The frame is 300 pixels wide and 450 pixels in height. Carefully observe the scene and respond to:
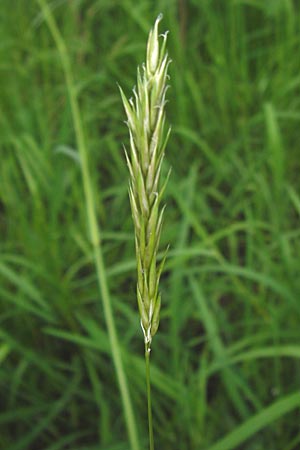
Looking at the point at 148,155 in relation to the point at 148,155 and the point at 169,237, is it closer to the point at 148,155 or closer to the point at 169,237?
the point at 148,155

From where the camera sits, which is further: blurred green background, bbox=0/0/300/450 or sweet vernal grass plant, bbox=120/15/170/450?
blurred green background, bbox=0/0/300/450

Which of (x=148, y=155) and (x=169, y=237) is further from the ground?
(x=148, y=155)

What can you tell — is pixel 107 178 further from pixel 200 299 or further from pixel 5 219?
pixel 200 299

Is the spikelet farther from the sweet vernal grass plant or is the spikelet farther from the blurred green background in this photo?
the blurred green background

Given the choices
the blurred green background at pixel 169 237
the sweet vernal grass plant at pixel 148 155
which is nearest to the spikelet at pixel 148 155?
the sweet vernal grass plant at pixel 148 155

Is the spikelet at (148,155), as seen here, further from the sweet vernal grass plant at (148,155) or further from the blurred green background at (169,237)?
the blurred green background at (169,237)

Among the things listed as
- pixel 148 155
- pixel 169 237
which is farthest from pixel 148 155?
pixel 169 237

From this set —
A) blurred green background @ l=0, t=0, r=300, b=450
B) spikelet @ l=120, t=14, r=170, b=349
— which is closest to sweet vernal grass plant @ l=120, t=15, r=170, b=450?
spikelet @ l=120, t=14, r=170, b=349

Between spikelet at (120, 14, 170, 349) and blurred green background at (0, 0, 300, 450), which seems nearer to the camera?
spikelet at (120, 14, 170, 349)

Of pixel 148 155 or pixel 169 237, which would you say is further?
pixel 169 237
